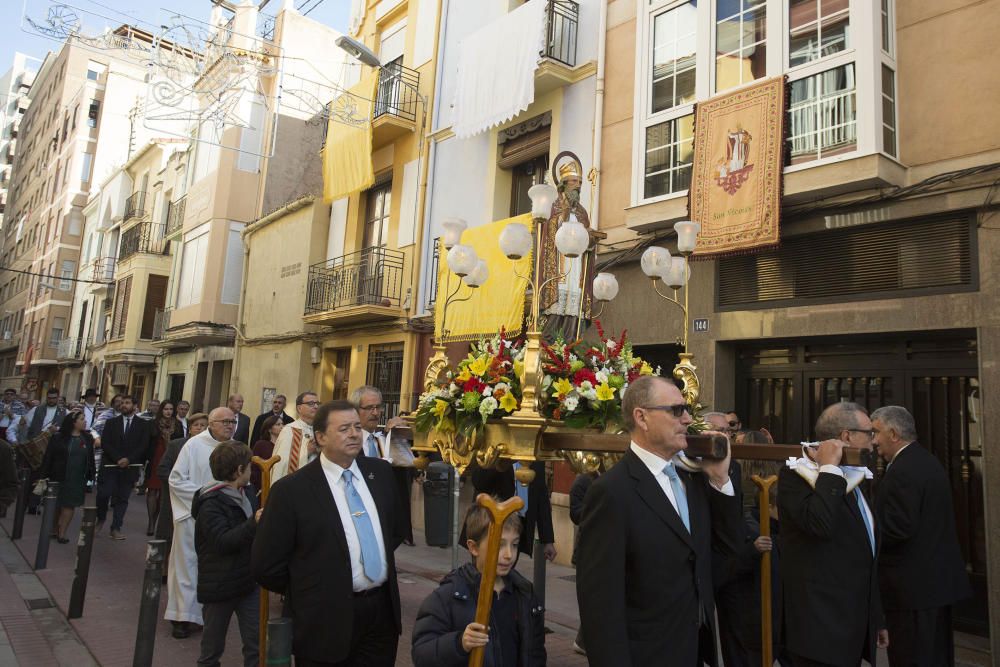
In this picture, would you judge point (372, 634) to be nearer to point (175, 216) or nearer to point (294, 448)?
point (294, 448)

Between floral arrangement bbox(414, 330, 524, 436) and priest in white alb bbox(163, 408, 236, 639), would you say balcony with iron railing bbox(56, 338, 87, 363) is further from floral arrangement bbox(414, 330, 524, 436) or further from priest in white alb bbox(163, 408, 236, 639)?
floral arrangement bbox(414, 330, 524, 436)

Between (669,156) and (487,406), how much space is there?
6.77 meters

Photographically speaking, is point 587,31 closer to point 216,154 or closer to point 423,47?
point 423,47

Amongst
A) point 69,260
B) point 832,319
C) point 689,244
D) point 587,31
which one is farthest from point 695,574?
point 69,260

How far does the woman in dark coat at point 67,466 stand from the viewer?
34.1ft

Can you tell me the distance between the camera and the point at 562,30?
37.9 ft


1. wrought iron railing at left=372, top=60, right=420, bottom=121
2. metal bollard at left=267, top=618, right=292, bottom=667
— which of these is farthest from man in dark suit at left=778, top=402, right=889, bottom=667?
wrought iron railing at left=372, top=60, right=420, bottom=121

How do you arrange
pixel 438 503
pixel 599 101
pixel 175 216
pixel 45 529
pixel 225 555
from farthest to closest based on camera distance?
pixel 175 216
pixel 438 503
pixel 599 101
pixel 45 529
pixel 225 555

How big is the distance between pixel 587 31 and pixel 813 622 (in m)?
10.1

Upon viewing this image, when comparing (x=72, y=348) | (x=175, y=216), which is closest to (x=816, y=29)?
(x=175, y=216)

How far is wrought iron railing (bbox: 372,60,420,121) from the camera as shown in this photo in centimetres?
1501

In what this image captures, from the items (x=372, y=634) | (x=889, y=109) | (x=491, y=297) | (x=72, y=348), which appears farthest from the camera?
(x=72, y=348)

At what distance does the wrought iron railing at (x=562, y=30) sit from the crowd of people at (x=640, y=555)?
7827 millimetres

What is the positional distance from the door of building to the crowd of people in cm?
216
